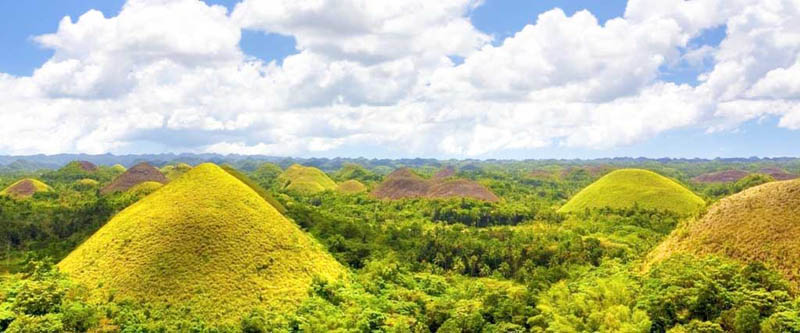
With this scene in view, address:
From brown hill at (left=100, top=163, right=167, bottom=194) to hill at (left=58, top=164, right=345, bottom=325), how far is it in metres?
75.4

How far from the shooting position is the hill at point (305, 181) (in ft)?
499

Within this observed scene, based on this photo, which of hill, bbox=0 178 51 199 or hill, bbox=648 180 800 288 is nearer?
hill, bbox=648 180 800 288

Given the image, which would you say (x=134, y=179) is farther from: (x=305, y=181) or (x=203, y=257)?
(x=203, y=257)

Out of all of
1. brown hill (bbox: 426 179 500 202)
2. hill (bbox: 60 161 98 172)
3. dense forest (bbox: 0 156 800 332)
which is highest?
hill (bbox: 60 161 98 172)

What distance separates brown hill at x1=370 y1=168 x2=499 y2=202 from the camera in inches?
4478

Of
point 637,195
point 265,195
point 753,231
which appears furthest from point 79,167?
point 753,231

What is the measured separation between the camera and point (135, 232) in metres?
45.7

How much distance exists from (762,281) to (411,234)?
47.4m

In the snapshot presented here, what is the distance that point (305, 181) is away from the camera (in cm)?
15938

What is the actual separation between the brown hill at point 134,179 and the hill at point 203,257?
7537 cm

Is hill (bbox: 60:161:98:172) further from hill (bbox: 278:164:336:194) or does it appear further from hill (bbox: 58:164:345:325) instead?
hill (bbox: 58:164:345:325)

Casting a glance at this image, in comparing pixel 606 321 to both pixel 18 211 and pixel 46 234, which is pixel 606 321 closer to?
pixel 46 234

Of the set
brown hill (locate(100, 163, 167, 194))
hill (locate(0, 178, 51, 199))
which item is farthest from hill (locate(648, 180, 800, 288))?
hill (locate(0, 178, 51, 199))

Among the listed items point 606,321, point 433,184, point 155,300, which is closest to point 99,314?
point 155,300
